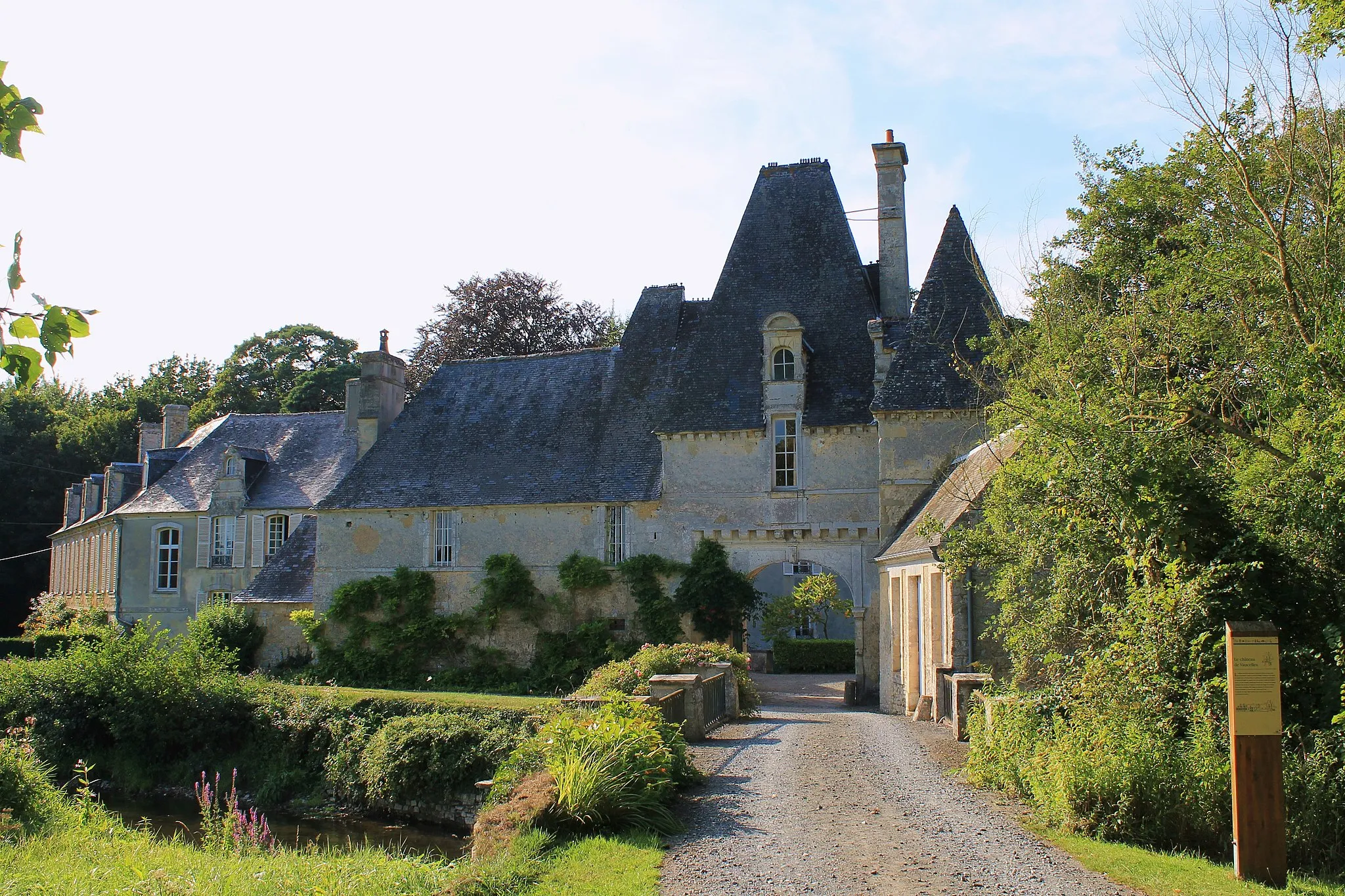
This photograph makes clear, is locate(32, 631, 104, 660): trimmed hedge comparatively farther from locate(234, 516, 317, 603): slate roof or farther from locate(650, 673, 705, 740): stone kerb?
locate(650, 673, 705, 740): stone kerb

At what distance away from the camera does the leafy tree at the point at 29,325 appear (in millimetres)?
3879

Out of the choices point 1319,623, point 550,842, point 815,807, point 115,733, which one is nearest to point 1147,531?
point 1319,623

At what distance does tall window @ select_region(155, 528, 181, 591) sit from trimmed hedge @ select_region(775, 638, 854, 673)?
18.8 meters

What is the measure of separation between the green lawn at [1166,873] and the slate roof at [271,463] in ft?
94.0

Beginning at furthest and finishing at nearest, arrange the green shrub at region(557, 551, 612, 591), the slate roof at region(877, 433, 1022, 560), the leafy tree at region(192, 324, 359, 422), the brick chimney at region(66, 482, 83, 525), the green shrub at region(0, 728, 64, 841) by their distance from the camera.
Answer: the leafy tree at region(192, 324, 359, 422) → the brick chimney at region(66, 482, 83, 525) → the green shrub at region(557, 551, 612, 591) → the slate roof at region(877, 433, 1022, 560) → the green shrub at region(0, 728, 64, 841)

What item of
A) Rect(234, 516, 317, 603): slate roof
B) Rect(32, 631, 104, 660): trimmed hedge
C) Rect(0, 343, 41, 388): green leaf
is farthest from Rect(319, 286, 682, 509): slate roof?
Rect(0, 343, 41, 388): green leaf

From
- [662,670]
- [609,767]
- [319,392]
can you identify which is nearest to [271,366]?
[319,392]

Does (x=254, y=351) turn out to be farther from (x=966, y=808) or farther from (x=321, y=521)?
(x=966, y=808)

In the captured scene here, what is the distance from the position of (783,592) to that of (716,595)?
16146 mm

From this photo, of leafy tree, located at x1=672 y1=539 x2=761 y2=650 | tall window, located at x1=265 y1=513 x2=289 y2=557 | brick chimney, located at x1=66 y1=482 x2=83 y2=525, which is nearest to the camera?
leafy tree, located at x1=672 y1=539 x2=761 y2=650

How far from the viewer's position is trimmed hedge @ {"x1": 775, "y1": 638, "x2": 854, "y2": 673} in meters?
29.7

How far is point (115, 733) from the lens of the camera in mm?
18375

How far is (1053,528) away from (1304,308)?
377cm

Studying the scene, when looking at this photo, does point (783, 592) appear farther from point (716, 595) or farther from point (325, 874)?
point (325, 874)
